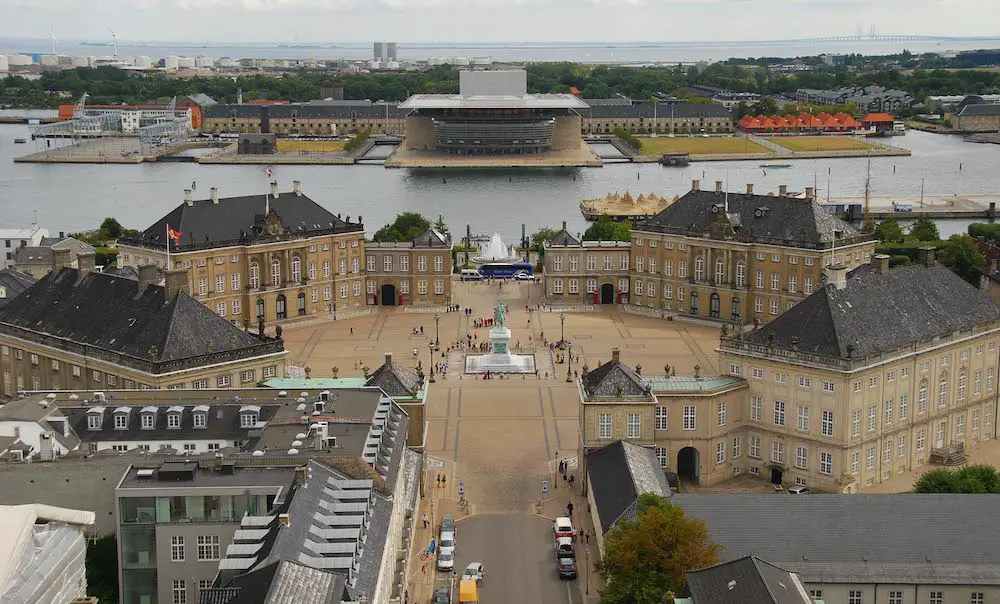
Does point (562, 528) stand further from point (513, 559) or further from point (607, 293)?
→ point (607, 293)

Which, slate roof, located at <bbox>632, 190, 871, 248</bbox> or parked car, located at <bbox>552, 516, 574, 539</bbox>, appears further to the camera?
slate roof, located at <bbox>632, 190, 871, 248</bbox>

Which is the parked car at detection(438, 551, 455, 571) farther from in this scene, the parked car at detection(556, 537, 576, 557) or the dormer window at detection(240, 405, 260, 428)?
the dormer window at detection(240, 405, 260, 428)

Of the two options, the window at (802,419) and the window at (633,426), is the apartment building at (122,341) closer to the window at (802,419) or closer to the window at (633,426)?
the window at (633,426)

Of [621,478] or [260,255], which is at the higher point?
[260,255]

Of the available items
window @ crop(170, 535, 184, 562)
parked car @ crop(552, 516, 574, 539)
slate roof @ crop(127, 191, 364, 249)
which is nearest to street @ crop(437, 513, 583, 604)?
parked car @ crop(552, 516, 574, 539)

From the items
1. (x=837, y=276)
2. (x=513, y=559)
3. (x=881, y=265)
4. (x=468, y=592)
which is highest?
(x=881, y=265)

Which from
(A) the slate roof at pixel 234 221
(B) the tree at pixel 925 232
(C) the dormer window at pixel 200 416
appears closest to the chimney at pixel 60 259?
(A) the slate roof at pixel 234 221

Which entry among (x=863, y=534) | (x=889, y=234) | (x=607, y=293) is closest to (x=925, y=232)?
(x=889, y=234)
